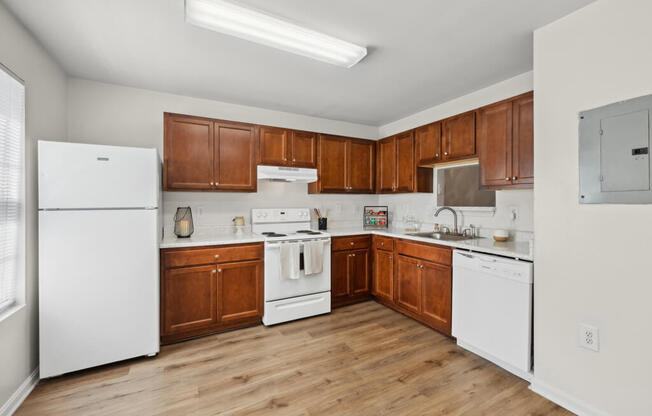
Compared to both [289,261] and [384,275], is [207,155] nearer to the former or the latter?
[289,261]

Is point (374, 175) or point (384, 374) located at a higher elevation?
point (374, 175)

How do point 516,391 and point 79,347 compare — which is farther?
point 79,347

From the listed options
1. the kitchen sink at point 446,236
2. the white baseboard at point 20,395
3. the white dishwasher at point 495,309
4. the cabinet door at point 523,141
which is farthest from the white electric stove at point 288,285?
the cabinet door at point 523,141

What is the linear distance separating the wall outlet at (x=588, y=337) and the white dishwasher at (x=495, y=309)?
31 cm

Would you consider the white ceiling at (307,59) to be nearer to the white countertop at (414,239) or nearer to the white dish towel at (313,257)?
the white countertop at (414,239)

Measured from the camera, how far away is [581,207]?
5.98 ft

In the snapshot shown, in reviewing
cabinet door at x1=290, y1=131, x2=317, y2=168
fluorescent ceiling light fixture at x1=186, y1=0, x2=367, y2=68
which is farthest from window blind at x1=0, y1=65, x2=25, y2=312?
cabinet door at x1=290, y1=131, x2=317, y2=168

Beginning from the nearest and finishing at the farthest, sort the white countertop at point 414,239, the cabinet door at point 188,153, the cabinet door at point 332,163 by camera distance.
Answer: the white countertop at point 414,239
the cabinet door at point 188,153
the cabinet door at point 332,163

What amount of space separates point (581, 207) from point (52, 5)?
3511 millimetres

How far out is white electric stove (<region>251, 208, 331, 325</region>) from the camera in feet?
10.2

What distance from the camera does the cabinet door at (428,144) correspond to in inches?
130

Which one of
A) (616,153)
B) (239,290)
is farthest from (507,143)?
(239,290)

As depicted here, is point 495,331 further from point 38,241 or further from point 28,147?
point 28,147

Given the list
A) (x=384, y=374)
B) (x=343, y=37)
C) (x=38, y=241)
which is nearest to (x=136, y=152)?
(x=38, y=241)
